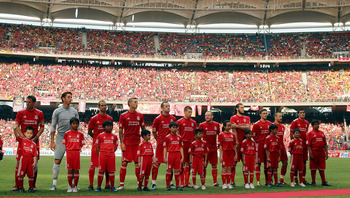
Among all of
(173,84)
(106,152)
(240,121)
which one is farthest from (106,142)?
(173,84)

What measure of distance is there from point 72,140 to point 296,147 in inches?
262

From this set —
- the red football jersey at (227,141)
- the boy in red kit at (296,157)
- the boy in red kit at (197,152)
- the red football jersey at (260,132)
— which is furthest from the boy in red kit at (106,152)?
the boy in red kit at (296,157)

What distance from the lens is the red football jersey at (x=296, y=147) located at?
1107cm

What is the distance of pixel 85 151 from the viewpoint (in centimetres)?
3136

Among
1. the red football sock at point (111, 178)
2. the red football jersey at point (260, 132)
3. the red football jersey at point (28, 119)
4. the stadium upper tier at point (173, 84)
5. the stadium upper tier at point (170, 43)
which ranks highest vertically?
the stadium upper tier at point (170, 43)

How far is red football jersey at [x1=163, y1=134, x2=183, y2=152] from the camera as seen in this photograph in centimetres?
983

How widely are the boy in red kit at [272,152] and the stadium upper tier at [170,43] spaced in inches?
1340

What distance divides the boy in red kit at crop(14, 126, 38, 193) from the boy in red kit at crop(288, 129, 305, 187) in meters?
7.30

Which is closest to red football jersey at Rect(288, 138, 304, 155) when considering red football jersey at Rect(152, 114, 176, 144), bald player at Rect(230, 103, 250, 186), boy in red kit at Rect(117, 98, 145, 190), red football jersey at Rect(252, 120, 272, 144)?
red football jersey at Rect(252, 120, 272, 144)

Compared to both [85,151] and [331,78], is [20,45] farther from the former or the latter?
[331,78]

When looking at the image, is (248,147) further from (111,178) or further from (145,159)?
(111,178)

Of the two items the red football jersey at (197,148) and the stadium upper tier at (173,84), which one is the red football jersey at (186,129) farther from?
the stadium upper tier at (173,84)

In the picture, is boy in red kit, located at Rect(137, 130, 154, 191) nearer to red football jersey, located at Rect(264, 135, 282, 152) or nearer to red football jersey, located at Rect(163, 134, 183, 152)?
red football jersey, located at Rect(163, 134, 183, 152)

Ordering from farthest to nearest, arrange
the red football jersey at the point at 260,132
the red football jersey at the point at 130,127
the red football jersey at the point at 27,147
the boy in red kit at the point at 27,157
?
the red football jersey at the point at 260,132 → the red football jersey at the point at 130,127 → the red football jersey at the point at 27,147 → the boy in red kit at the point at 27,157
